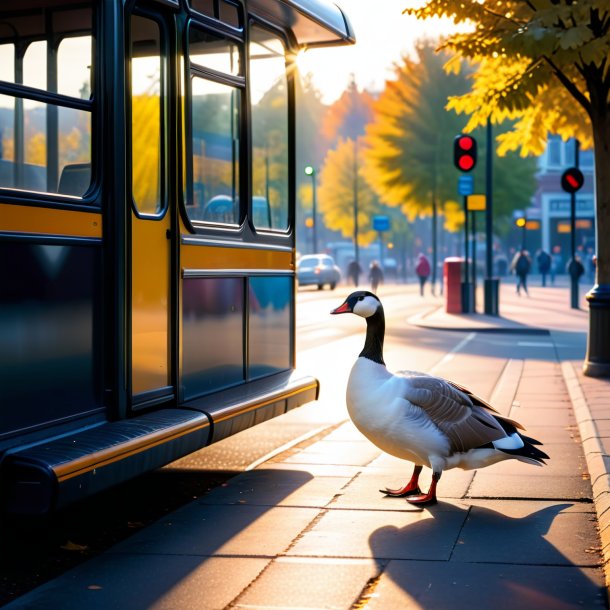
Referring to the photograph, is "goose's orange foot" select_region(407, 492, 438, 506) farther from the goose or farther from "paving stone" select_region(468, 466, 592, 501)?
"paving stone" select_region(468, 466, 592, 501)

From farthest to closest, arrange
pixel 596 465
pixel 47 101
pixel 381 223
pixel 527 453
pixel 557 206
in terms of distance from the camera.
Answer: pixel 557 206
pixel 381 223
pixel 596 465
pixel 527 453
pixel 47 101

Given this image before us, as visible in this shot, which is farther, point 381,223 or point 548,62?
point 381,223

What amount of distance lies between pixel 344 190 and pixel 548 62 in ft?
186

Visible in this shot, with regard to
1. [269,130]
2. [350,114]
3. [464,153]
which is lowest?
[269,130]

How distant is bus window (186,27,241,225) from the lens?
7.27 metres

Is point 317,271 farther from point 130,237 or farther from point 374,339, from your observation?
point 130,237

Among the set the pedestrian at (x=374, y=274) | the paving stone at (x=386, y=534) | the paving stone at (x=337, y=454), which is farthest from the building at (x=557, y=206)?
the paving stone at (x=386, y=534)

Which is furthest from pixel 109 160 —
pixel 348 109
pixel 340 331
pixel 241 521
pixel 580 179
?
pixel 348 109

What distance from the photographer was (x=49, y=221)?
18.3 ft

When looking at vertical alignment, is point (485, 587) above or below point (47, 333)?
below

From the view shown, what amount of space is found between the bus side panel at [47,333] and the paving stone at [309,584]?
1.29 meters

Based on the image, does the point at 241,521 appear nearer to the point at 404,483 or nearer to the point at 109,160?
the point at 404,483

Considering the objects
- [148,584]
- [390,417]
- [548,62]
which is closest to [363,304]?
[390,417]

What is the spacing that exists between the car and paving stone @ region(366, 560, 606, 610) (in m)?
41.2
